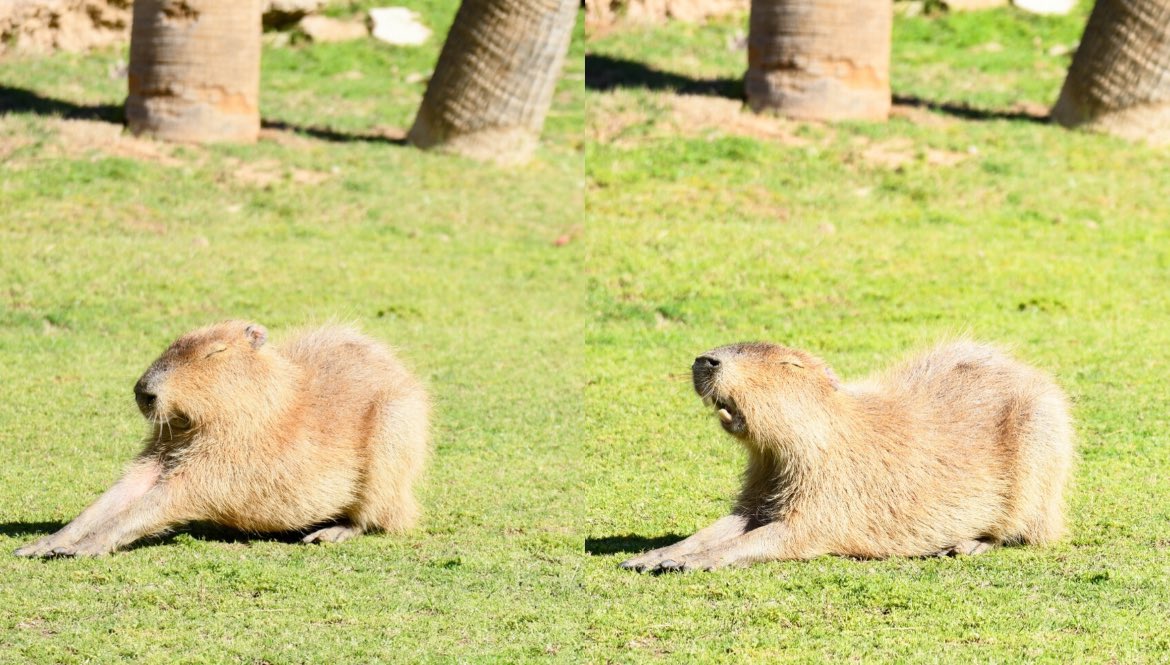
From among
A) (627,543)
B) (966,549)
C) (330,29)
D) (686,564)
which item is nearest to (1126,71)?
(330,29)

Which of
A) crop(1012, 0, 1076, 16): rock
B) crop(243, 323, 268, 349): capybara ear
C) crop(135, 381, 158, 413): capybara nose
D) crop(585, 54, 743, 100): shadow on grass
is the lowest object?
crop(135, 381, 158, 413): capybara nose

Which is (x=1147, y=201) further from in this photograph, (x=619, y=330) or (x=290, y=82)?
(x=290, y=82)

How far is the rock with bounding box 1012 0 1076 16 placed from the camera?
60.1 feet

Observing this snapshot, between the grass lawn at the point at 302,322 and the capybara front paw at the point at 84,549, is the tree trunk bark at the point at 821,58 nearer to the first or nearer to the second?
the grass lawn at the point at 302,322

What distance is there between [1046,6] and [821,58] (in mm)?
6261

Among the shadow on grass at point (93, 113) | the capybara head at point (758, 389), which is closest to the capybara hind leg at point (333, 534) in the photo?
the capybara head at point (758, 389)

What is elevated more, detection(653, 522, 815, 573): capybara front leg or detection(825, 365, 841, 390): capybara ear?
detection(825, 365, 841, 390): capybara ear

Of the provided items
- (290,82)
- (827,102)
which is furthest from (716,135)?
(290,82)

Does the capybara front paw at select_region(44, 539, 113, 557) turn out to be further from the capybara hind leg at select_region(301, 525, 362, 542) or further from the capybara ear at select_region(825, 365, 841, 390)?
the capybara ear at select_region(825, 365, 841, 390)

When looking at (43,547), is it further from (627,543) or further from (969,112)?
(969,112)

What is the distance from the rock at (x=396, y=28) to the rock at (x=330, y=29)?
0.18 metres

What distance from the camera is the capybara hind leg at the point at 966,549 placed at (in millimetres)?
5633

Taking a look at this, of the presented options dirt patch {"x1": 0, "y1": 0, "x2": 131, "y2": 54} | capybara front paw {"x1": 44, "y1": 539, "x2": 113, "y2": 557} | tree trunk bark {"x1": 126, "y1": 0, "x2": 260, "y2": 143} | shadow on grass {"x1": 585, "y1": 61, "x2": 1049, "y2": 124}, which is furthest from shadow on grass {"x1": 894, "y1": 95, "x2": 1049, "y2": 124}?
capybara front paw {"x1": 44, "y1": 539, "x2": 113, "y2": 557}

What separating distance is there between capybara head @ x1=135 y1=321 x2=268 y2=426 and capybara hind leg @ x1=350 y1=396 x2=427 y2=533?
0.55 metres
